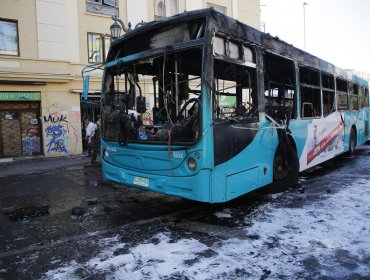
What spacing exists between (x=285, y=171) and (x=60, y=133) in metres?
12.9

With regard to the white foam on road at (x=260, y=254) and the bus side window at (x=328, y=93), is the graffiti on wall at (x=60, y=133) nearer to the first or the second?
the bus side window at (x=328, y=93)

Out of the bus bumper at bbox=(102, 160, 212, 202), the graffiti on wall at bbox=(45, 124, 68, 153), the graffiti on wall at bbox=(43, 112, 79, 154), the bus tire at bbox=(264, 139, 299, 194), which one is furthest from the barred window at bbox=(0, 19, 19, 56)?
the bus tire at bbox=(264, 139, 299, 194)

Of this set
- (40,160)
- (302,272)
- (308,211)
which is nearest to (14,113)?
(40,160)

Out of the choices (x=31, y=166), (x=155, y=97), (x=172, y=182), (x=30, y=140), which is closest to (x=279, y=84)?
(x=155, y=97)

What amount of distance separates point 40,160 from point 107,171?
10639 millimetres

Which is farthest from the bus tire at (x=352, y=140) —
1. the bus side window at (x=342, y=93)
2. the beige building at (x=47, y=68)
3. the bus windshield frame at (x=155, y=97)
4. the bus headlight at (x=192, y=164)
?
the beige building at (x=47, y=68)

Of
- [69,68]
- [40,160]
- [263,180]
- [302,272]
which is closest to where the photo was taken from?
[302,272]

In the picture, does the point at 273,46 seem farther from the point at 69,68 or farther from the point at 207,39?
the point at 69,68

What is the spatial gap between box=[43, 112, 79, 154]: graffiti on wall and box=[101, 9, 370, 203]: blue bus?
11.5m

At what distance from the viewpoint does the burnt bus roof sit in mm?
4801

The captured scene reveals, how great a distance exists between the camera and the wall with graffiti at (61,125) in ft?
54.3

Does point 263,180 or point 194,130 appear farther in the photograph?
point 263,180

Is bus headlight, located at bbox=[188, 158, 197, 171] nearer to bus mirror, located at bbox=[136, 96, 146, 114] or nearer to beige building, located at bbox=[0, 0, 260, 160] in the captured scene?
bus mirror, located at bbox=[136, 96, 146, 114]

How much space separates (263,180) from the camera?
590 centimetres
